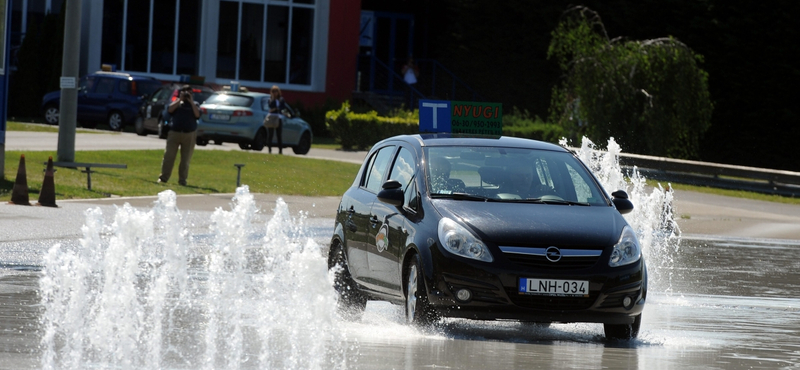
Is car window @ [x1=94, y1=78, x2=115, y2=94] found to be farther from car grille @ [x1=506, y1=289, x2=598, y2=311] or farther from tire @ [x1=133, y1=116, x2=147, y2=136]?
car grille @ [x1=506, y1=289, x2=598, y2=311]

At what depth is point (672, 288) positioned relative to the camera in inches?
513

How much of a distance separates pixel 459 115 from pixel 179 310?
5384 mm

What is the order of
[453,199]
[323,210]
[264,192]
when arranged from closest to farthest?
1. [453,199]
2. [323,210]
3. [264,192]

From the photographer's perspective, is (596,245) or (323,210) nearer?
(596,245)

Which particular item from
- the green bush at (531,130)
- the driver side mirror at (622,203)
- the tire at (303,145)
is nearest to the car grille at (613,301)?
the driver side mirror at (622,203)

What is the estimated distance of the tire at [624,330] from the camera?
9.39 m

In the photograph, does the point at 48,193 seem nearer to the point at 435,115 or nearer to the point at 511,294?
the point at 435,115

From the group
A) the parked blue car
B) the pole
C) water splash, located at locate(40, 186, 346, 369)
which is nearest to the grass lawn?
the pole

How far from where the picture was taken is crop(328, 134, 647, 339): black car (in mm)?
9000

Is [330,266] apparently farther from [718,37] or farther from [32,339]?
[718,37]

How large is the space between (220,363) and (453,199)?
8.55 ft

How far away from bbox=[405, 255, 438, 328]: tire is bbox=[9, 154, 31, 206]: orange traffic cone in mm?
9819

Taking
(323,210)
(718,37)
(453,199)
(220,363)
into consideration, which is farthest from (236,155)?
(220,363)

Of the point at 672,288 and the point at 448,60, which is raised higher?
the point at 448,60
